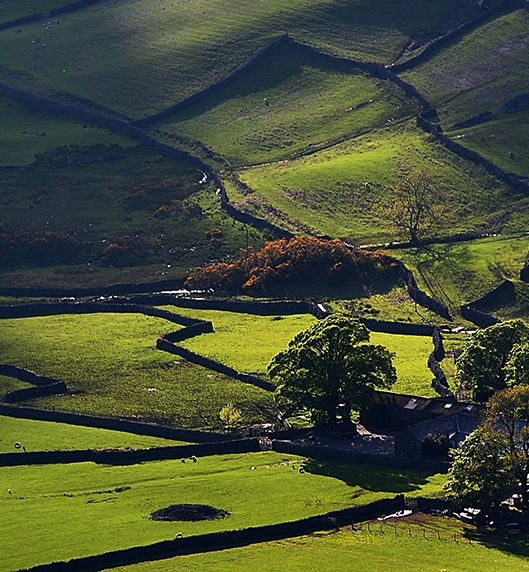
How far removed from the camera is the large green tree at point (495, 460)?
316ft

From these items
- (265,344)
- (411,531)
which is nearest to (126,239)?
(265,344)

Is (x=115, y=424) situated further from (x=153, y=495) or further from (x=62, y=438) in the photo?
Result: (x=153, y=495)

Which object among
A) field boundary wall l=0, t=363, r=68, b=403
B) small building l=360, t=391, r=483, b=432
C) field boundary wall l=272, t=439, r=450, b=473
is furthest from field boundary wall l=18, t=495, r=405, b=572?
field boundary wall l=0, t=363, r=68, b=403

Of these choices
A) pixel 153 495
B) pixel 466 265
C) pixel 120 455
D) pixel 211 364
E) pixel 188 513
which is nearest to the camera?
pixel 188 513

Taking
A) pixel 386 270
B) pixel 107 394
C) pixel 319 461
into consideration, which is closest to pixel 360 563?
pixel 319 461

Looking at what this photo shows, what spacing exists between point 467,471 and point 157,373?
1764 inches

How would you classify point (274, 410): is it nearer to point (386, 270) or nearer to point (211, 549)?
point (211, 549)

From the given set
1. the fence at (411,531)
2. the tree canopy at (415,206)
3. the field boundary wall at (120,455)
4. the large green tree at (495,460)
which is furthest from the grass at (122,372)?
the tree canopy at (415,206)

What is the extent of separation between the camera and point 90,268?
7131 inches

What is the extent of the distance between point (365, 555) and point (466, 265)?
3174 inches

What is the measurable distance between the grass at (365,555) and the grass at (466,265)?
217 ft

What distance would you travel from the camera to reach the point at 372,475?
10725 centimetres

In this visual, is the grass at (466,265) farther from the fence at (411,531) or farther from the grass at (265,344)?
the fence at (411,531)

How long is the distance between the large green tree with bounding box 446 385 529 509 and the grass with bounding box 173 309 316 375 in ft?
119
